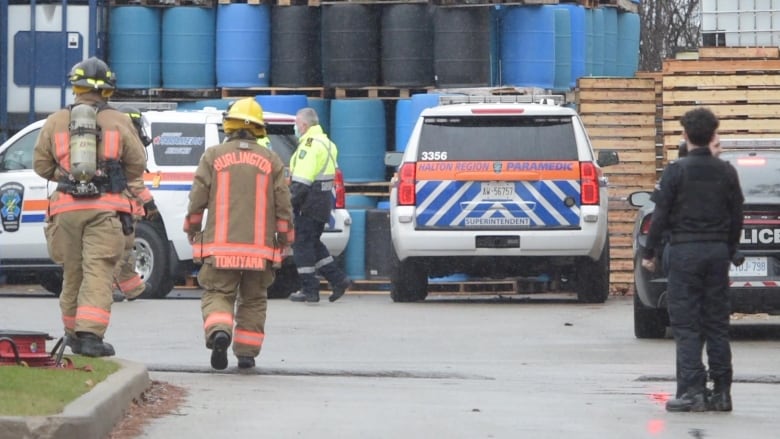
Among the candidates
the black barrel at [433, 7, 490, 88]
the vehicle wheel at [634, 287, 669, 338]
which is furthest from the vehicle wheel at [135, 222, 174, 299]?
the vehicle wheel at [634, 287, 669, 338]

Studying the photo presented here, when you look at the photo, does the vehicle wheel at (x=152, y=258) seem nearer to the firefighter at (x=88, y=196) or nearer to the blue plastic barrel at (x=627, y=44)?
Result: the firefighter at (x=88, y=196)

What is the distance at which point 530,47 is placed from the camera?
22.8 metres

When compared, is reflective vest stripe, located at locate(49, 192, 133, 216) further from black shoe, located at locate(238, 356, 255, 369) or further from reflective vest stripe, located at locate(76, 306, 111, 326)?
black shoe, located at locate(238, 356, 255, 369)

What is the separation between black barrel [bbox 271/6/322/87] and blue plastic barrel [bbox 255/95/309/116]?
1.77ft

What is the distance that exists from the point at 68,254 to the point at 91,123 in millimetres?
827

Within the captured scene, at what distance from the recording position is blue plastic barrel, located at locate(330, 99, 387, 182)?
22.7 m

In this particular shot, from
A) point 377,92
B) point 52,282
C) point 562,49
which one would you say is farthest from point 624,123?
point 52,282

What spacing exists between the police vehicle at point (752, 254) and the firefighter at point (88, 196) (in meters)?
4.14

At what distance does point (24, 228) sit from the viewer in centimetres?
1973

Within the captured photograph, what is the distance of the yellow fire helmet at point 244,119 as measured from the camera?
1224cm

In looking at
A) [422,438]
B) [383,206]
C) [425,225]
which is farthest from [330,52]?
[422,438]

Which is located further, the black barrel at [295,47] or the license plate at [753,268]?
the black barrel at [295,47]

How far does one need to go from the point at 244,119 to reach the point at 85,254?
1302mm

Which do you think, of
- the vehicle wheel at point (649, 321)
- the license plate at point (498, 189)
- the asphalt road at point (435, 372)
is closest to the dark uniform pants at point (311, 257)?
the asphalt road at point (435, 372)
